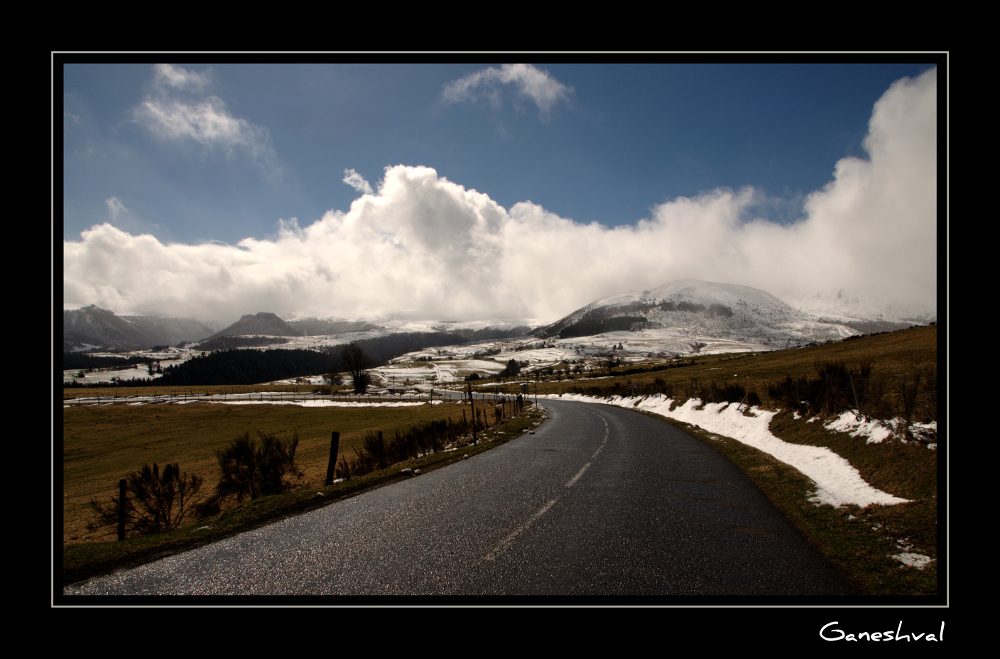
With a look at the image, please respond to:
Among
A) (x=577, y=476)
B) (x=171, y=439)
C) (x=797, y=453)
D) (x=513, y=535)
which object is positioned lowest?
(x=171, y=439)

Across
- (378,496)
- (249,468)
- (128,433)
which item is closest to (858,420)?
(378,496)

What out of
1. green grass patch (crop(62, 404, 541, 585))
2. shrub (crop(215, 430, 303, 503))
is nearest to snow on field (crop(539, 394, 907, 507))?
green grass patch (crop(62, 404, 541, 585))

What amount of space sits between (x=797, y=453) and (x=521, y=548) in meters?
12.5

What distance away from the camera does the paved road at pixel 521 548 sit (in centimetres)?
479

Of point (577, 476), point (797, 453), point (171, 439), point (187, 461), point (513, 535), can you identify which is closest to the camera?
point (513, 535)

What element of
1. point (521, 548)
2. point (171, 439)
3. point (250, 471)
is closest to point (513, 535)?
point (521, 548)

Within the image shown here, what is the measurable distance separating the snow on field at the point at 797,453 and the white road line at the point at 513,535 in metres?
5.75

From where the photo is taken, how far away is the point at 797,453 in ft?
44.3

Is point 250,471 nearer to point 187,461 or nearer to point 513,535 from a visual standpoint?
point 513,535

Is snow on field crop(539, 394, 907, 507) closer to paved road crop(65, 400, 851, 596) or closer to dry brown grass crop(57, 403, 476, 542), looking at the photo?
paved road crop(65, 400, 851, 596)
